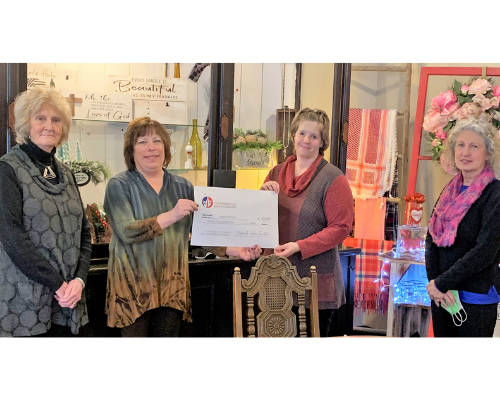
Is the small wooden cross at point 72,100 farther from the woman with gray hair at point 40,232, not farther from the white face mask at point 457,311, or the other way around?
the white face mask at point 457,311

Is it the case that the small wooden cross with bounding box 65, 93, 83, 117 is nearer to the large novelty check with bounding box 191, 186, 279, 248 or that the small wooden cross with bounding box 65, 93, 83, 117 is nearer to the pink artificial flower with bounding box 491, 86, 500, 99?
the large novelty check with bounding box 191, 186, 279, 248

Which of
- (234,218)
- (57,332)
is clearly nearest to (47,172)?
(57,332)

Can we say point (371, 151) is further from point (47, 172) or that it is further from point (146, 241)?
point (47, 172)

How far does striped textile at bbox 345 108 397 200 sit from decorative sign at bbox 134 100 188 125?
5.06 ft

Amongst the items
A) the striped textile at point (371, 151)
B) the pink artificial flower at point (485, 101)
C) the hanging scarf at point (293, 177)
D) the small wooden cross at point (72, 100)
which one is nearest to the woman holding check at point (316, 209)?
the hanging scarf at point (293, 177)

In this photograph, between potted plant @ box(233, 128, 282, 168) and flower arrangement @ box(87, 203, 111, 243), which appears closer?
flower arrangement @ box(87, 203, 111, 243)

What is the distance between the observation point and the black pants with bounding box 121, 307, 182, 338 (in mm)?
2535

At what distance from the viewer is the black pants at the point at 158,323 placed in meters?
2.54

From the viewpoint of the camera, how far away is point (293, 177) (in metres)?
2.81

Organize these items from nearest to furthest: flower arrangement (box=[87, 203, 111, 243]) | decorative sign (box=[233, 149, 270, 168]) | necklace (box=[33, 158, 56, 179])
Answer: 1. necklace (box=[33, 158, 56, 179])
2. flower arrangement (box=[87, 203, 111, 243])
3. decorative sign (box=[233, 149, 270, 168])

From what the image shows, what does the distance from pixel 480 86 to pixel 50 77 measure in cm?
253

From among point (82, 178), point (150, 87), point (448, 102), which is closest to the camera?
point (82, 178)

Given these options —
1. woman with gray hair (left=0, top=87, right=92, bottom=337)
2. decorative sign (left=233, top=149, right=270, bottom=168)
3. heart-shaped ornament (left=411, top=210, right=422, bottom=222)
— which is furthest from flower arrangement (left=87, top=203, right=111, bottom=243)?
heart-shaped ornament (left=411, top=210, right=422, bottom=222)

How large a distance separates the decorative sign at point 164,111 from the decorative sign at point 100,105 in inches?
2.5
